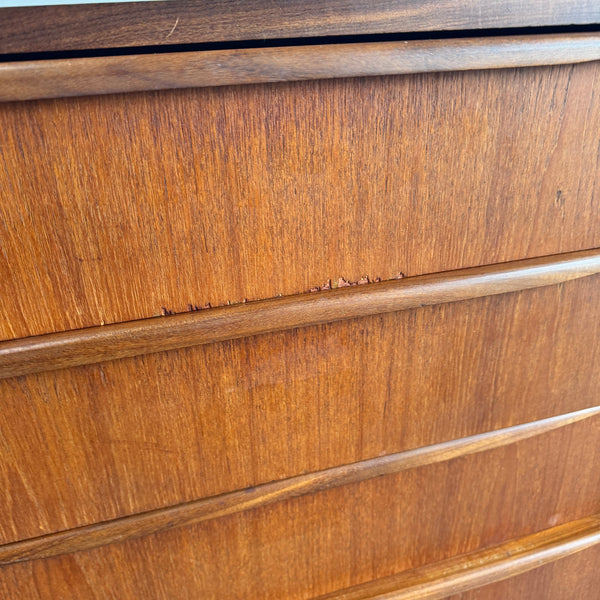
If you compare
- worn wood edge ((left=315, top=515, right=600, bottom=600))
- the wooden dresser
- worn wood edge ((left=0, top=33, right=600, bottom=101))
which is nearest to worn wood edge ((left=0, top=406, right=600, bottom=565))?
the wooden dresser

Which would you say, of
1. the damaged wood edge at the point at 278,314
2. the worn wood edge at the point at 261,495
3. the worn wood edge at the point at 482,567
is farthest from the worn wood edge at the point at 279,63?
the worn wood edge at the point at 482,567

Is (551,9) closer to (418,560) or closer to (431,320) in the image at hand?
(431,320)

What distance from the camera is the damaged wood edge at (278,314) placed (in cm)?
36

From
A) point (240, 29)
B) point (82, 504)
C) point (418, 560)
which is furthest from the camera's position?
point (418, 560)

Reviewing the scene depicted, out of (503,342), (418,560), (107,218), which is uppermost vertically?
(107,218)

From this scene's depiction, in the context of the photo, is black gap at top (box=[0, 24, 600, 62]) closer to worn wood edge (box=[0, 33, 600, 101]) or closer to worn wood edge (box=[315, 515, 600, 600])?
worn wood edge (box=[0, 33, 600, 101])

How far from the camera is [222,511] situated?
45cm

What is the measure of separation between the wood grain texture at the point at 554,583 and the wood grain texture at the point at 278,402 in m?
0.19

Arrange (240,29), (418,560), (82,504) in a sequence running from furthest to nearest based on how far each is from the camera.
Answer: (418,560) < (82,504) < (240,29)

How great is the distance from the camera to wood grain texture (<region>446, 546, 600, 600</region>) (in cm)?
59

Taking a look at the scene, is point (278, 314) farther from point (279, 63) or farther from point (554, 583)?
point (554, 583)

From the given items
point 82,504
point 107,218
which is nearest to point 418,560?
point 82,504

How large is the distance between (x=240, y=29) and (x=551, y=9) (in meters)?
0.18

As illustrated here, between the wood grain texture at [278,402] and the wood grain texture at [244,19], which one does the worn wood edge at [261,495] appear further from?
the wood grain texture at [244,19]
